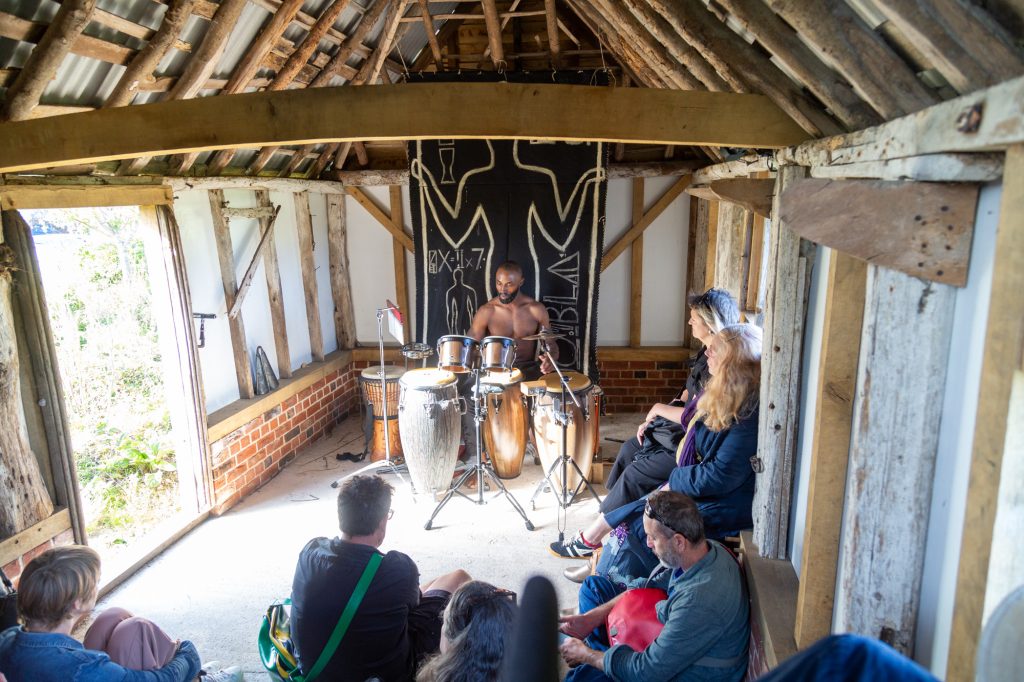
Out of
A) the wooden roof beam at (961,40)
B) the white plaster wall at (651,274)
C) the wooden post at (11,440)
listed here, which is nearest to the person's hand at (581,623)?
the wooden roof beam at (961,40)

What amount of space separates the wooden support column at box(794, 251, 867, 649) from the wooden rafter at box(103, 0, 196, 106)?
2.95 m

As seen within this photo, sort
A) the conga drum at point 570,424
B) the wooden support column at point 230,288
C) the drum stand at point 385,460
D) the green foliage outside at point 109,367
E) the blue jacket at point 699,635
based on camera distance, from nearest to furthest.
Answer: the blue jacket at point 699,635
the conga drum at point 570,424
the wooden support column at point 230,288
the green foliage outside at point 109,367
the drum stand at point 385,460

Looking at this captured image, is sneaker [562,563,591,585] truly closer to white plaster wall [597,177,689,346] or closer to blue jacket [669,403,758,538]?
blue jacket [669,403,758,538]

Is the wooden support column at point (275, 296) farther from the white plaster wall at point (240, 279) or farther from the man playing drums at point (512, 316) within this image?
the man playing drums at point (512, 316)

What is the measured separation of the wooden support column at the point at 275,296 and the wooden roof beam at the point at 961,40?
16.1 ft

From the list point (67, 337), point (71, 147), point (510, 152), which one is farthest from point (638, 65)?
point (67, 337)

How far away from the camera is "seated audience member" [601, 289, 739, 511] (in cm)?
321

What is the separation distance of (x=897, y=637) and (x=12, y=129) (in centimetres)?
311

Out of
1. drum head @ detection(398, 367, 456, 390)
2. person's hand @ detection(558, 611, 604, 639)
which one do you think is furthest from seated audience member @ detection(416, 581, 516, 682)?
drum head @ detection(398, 367, 456, 390)

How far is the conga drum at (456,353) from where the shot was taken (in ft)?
14.6

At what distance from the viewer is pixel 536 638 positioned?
0.67 meters

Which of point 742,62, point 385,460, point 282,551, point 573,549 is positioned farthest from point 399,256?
point 742,62

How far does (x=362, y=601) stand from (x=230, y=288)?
3.29 m

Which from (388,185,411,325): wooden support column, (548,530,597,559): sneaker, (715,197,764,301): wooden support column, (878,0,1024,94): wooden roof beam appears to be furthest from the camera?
(388,185,411,325): wooden support column
